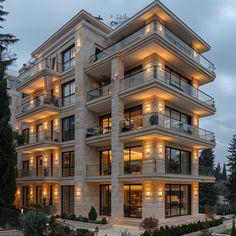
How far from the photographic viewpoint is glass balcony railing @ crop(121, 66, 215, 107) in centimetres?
2323

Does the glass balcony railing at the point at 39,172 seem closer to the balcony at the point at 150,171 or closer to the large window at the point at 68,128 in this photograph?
the large window at the point at 68,128

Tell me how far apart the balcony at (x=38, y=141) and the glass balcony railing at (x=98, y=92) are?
551 centimetres

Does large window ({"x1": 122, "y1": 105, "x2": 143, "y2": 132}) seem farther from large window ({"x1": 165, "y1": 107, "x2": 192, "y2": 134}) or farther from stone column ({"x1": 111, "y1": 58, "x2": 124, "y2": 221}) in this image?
large window ({"x1": 165, "y1": 107, "x2": 192, "y2": 134})

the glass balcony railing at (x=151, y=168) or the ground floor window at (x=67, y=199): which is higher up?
the glass balcony railing at (x=151, y=168)

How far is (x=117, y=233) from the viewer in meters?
19.9

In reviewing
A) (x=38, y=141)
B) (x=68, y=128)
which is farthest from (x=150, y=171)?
(x=38, y=141)

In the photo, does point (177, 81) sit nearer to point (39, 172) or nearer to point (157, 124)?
point (157, 124)

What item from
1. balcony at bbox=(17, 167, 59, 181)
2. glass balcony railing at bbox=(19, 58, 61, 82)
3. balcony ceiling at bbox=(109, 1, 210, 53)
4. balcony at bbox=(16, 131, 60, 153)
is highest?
balcony ceiling at bbox=(109, 1, 210, 53)

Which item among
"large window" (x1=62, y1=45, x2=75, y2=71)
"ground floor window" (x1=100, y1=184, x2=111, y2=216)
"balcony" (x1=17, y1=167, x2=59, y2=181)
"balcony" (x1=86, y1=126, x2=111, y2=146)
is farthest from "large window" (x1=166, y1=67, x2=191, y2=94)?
"balcony" (x1=17, y1=167, x2=59, y2=181)

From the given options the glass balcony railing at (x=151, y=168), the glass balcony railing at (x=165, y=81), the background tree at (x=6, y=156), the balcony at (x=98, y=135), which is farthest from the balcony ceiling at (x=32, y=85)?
the glass balcony railing at (x=151, y=168)

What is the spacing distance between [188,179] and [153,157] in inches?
171

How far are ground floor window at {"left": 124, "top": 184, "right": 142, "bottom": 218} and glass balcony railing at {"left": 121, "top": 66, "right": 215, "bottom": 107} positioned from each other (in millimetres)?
7787

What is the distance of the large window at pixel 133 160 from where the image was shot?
24.2 metres

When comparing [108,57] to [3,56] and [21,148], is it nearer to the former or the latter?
[3,56]
